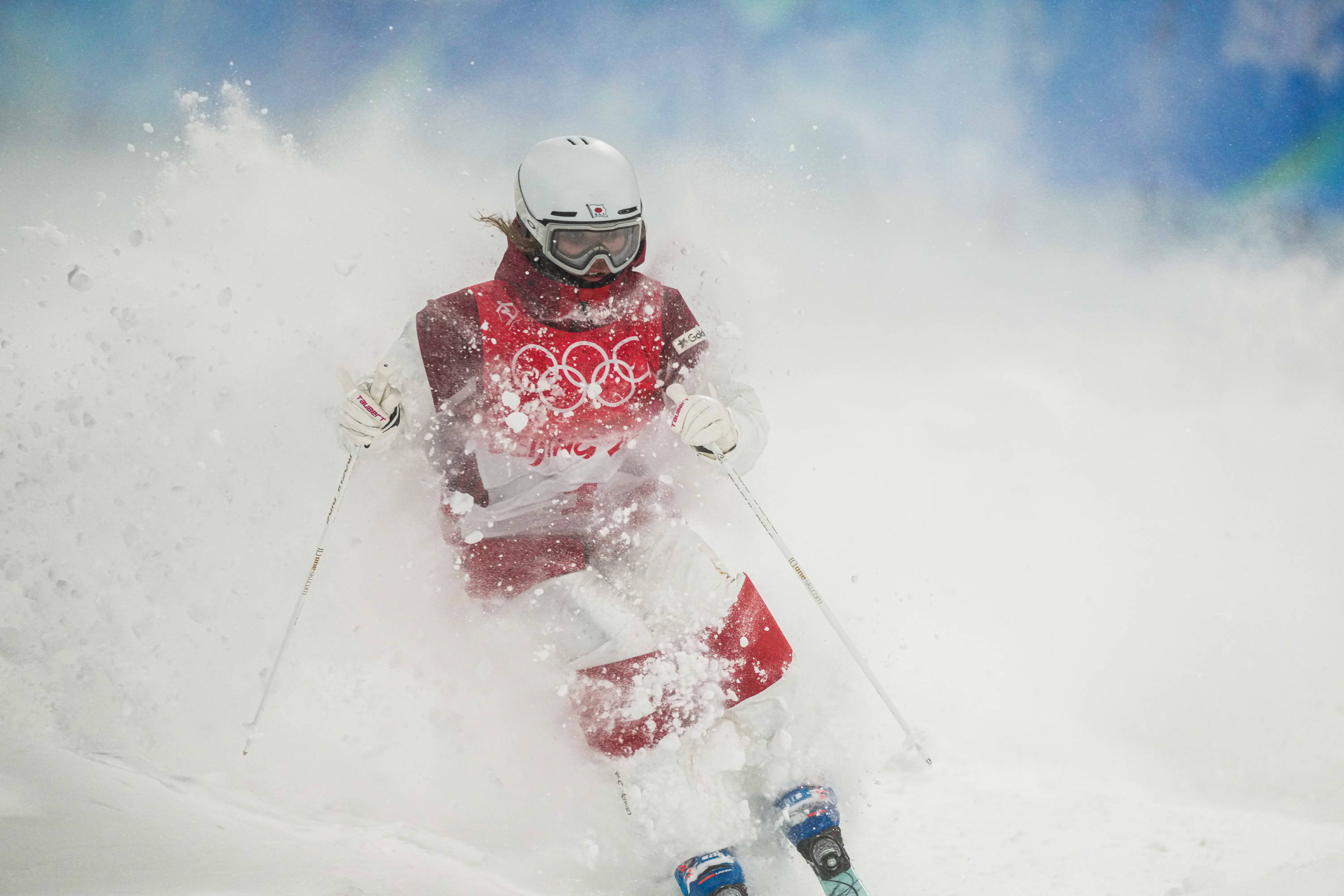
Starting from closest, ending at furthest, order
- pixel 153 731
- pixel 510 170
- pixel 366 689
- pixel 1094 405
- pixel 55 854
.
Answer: pixel 55 854 → pixel 153 731 → pixel 366 689 → pixel 510 170 → pixel 1094 405

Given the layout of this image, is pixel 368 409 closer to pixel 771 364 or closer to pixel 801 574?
pixel 801 574

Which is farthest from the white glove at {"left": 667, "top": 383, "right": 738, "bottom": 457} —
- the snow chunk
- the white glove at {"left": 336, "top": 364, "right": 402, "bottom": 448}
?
the snow chunk

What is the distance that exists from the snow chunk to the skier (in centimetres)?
125

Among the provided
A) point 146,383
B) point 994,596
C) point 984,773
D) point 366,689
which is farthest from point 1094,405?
point 146,383

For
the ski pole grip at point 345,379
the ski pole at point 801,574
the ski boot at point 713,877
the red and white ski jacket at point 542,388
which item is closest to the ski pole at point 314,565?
the ski pole grip at point 345,379

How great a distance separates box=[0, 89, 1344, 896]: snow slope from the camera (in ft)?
6.58

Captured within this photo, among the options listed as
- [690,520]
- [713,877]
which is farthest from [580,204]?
[713,877]

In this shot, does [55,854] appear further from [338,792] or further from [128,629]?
[128,629]

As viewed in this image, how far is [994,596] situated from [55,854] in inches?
110

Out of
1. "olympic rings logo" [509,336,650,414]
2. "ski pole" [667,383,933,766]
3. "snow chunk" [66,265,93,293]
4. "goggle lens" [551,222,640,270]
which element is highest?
"snow chunk" [66,265,93,293]

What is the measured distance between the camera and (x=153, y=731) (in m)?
2.08

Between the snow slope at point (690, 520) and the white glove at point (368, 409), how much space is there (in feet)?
1.07

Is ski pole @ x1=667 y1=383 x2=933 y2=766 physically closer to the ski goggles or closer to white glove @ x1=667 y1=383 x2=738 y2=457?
white glove @ x1=667 y1=383 x2=738 y2=457

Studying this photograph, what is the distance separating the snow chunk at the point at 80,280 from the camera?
251cm
